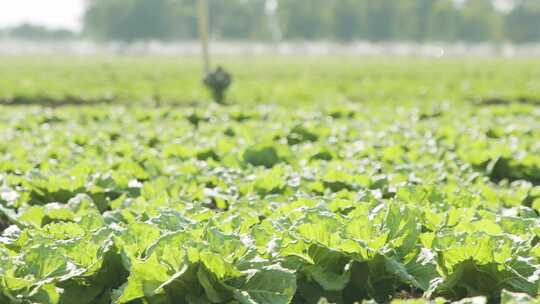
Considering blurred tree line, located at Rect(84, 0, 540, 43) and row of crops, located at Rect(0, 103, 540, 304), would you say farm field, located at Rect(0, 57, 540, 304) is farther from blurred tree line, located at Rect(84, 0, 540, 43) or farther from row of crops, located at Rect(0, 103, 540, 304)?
blurred tree line, located at Rect(84, 0, 540, 43)

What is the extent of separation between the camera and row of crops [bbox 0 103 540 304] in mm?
3244

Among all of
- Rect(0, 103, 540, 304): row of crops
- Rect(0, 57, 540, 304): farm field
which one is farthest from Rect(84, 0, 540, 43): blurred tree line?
Rect(0, 103, 540, 304): row of crops

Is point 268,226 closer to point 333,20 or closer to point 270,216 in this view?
point 270,216

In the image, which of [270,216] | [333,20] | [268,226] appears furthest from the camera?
[333,20]

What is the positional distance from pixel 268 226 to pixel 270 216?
51 cm

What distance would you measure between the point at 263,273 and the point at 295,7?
96583 millimetres

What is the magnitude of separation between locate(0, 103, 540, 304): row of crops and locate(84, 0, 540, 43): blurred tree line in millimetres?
84884

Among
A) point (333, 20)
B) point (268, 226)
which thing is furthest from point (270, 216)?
point (333, 20)

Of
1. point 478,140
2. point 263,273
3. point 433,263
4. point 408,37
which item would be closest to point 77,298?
point 263,273

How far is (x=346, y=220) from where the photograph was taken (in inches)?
147

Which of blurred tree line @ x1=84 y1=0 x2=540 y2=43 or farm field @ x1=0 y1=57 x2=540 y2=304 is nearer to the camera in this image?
farm field @ x1=0 y1=57 x2=540 y2=304

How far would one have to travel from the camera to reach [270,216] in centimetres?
446

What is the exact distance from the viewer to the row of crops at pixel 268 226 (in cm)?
324

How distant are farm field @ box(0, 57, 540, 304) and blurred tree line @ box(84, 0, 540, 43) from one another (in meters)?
83.8
